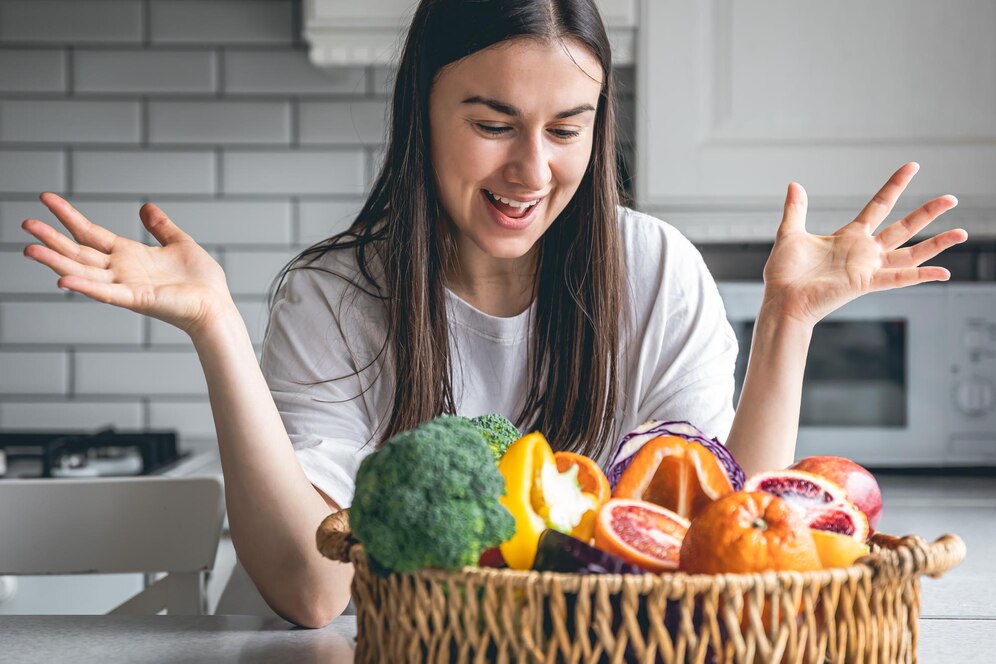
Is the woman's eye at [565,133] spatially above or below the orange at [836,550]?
above

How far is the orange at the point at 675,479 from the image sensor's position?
62 cm

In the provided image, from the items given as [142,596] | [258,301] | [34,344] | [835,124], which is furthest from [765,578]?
[34,344]

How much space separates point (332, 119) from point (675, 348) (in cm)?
129

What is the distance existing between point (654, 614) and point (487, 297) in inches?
31.2

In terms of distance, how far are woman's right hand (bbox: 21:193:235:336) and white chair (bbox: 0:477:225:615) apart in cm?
42

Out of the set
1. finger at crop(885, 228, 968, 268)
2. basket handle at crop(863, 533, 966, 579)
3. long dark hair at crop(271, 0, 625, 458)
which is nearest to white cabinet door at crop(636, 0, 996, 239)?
long dark hair at crop(271, 0, 625, 458)

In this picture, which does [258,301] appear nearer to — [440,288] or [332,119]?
[332,119]

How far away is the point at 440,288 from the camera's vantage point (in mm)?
1183

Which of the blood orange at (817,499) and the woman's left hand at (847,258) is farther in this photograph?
the woman's left hand at (847,258)

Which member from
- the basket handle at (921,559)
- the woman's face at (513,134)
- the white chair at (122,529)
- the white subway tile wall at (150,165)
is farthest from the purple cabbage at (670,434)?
the white subway tile wall at (150,165)

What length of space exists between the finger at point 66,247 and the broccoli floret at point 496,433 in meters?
0.33

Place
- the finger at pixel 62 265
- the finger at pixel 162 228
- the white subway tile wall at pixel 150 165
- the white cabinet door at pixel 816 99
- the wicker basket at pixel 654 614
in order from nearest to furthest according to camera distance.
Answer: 1. the wicker basket at pixel 654 614
2. the finger at pixel 62 265
3. the finger at pixel 162 228
4. the white cabinet door at pixel 816 99
5. the white subway tile wall at pixel 150 165

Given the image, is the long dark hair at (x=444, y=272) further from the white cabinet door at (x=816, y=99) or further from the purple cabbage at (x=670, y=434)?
the white cabinet door at (x=816, y=99)

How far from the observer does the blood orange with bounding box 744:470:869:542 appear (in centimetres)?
60
